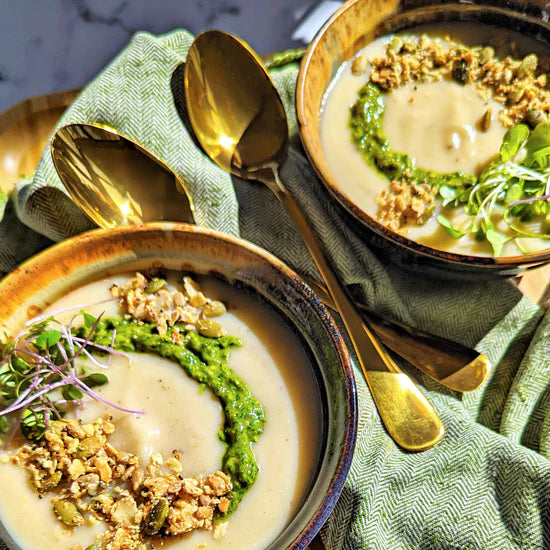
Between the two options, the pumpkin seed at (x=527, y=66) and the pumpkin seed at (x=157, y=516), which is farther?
the pumpkin seed at (x=527, y=66)

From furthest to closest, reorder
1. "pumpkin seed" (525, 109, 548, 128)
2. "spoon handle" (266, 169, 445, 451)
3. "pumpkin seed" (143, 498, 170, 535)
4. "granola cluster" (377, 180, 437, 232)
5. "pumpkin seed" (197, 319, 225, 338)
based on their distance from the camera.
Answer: "pumpkin seed" (525, 109, 548, 128) → "granola cluster" (377, 180, 437, 232) → "spoon handle" (266, 169, 445, 451) → "pumpkin seed" (197, 319, 225, 338) → "pumpkin seed" (143, 498, 170, 535)

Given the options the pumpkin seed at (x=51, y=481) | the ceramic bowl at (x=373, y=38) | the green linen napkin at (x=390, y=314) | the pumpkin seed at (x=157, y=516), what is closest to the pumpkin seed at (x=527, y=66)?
the ceramic bowl at (x=373, y=38)

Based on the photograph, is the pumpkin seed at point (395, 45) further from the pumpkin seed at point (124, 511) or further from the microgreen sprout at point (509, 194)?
the pumpkin seed at point (124, 511)

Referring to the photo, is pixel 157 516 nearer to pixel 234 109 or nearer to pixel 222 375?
pixel 222 375

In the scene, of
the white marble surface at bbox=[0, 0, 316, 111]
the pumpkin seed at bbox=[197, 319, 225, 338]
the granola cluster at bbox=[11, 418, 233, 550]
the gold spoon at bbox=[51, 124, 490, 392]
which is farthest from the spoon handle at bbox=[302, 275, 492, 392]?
the white marble surface at bbox=[0, 0, 316, 111]

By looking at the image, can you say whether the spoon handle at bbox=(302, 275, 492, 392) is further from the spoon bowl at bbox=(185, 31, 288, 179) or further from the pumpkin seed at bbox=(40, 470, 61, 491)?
the pumpkin seed at bbox=(40, 470, 61, 491)

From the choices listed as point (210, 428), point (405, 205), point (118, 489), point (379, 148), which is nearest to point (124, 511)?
point (118, 489)
